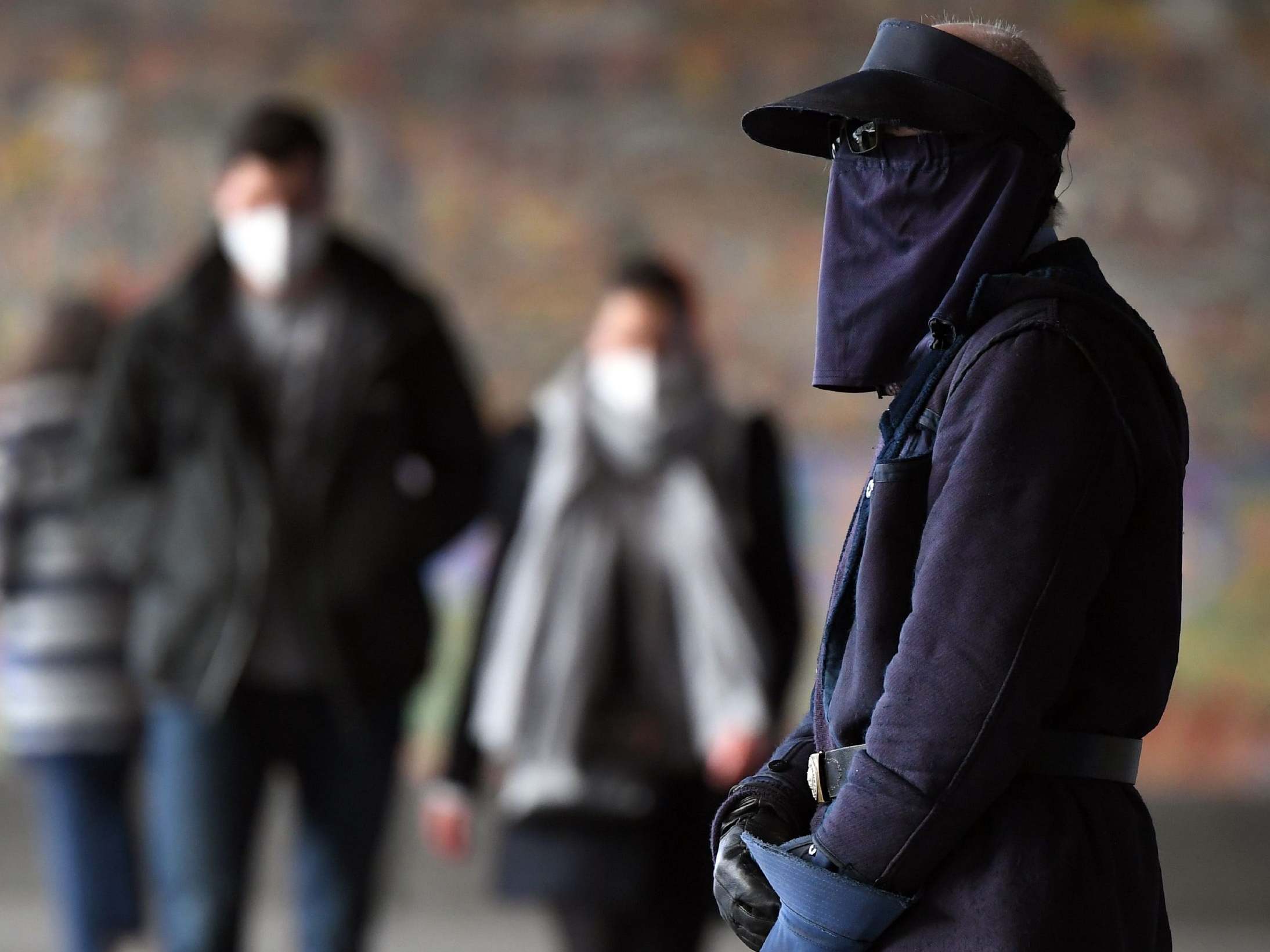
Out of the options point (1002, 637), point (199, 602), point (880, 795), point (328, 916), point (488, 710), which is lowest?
point (328, 916)

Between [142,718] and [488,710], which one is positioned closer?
[488,710]

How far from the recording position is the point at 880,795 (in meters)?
1.75

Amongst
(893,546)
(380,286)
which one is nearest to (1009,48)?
(893,546)

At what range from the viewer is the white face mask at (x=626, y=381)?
14.8ft

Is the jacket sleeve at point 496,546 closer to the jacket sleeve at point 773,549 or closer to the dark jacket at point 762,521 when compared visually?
the dark jacket at point 762,521

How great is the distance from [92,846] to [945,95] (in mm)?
3787

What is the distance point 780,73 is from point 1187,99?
1589 millimetres

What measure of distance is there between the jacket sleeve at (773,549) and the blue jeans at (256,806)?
2.85ft

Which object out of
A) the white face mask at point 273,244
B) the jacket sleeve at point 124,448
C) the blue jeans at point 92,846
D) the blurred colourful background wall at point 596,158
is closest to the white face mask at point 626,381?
the white face mask at point 273,244

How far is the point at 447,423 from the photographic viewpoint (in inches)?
173

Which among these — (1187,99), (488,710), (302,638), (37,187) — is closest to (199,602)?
(302,638)

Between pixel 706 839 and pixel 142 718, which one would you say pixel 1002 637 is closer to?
pixel 706 839

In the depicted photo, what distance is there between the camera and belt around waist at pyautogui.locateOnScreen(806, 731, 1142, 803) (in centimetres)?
179

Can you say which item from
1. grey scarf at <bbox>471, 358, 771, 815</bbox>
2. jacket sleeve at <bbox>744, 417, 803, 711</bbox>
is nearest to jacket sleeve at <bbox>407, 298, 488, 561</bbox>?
grey scarf at <bbox>471, 358, 771, 815</bbox>
